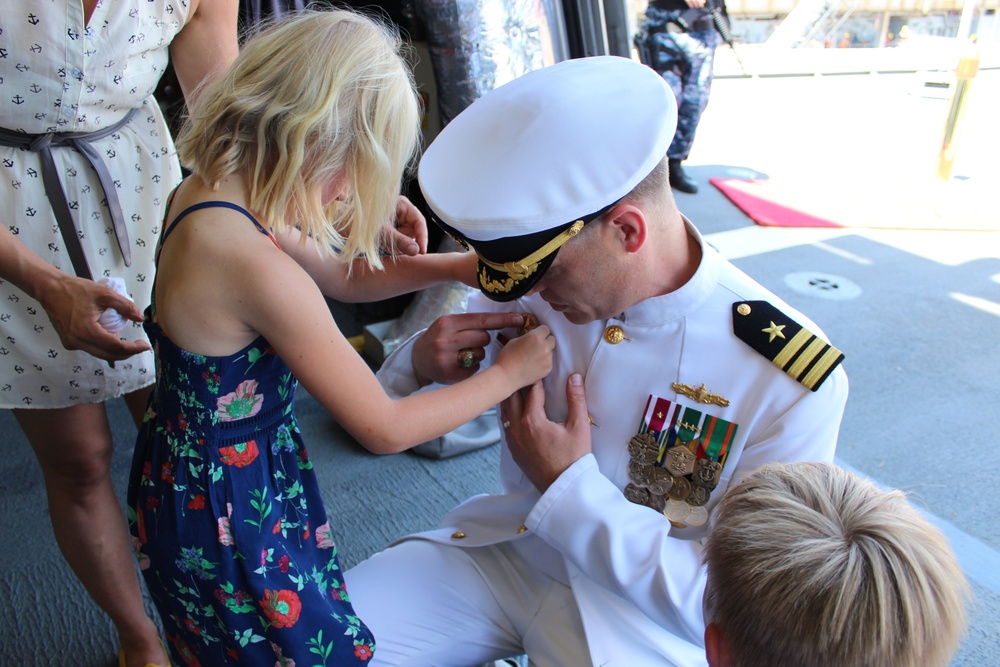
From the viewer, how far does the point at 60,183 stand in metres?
1.46

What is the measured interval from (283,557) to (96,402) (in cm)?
64

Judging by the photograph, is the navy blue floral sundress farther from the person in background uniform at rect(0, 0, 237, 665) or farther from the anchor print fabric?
the anchor print fabric

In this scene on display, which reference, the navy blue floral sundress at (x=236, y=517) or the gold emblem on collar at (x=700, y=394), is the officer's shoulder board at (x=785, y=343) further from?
the navy blue floral sundress at (x=236, y=517)

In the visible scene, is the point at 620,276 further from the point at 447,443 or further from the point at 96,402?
the point at 447,443

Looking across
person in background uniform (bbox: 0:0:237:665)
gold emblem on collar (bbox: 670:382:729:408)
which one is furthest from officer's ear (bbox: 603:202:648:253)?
person in background uniform (bbox: 0:0:237:665)

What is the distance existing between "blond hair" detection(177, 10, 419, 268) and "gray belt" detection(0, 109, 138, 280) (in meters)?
0.38

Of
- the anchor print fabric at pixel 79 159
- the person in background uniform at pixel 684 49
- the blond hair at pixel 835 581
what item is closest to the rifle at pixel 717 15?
the person in background uniform at pixel 684 49

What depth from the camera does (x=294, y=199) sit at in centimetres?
118

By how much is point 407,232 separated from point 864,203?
15.1ft

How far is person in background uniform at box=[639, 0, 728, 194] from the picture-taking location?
528 centimetres

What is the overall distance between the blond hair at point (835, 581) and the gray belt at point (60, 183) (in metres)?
1.29

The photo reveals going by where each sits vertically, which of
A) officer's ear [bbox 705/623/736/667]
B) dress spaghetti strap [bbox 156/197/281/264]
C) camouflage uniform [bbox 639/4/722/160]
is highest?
dress spaghetti strap [bbox 156/197/281/264]

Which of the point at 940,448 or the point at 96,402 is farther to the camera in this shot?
the point at 940,448

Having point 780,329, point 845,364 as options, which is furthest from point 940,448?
point 780,329
